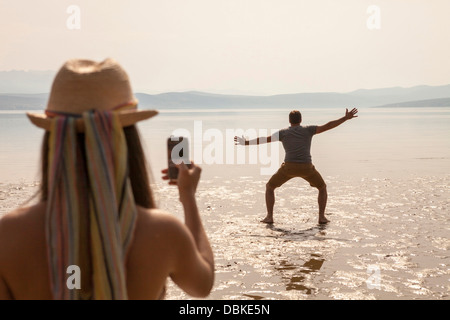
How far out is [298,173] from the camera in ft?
31.4

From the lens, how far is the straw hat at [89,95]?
1.88 meters

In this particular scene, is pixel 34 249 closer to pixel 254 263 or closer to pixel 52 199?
pixel 52 199

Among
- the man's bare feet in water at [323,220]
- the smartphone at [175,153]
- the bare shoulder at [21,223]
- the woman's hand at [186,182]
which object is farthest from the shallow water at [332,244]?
the bare shoulder at [21,223]

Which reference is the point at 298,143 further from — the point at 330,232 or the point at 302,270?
the point at 302,270

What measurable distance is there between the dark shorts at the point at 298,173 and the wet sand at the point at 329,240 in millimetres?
614

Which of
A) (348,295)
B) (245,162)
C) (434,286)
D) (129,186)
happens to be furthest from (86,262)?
(245,162)

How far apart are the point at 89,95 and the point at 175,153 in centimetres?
70

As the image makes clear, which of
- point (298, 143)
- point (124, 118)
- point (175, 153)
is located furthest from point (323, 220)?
point (124, 118)

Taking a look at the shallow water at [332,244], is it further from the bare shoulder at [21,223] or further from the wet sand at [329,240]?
the bare shoulder at [21,223]

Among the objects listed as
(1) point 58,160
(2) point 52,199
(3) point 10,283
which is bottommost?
(3) point 10,283

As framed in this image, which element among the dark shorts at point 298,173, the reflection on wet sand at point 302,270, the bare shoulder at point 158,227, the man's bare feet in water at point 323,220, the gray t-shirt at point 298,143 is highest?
the bare shoulder at point 158,227

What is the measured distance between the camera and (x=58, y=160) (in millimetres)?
1790
